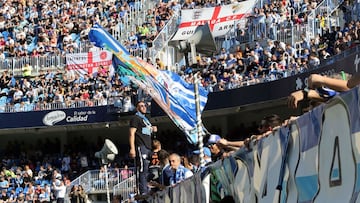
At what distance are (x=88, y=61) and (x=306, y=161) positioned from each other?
30.3m

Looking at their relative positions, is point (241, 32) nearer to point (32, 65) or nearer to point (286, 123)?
point (32, 65)

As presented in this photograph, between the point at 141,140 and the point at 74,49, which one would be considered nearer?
the point at 141,140

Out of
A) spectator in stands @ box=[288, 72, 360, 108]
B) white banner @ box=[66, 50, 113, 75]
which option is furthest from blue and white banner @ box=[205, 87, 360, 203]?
white banner @ box=[66, 50, 113, 75]

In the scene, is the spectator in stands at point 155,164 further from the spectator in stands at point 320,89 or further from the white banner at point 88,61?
the white banner at point 88,61

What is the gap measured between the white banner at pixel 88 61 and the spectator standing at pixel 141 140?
2361 cm

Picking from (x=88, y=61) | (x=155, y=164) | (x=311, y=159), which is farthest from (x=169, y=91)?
(x=88, y=61)

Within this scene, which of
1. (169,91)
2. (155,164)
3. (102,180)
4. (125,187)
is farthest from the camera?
(102,180)

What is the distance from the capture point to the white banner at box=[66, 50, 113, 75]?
35.2m

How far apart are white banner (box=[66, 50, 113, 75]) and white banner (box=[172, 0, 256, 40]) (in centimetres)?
327

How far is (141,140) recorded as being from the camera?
11414mm

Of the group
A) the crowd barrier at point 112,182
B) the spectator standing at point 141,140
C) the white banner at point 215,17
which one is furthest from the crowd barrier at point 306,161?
the white banner at point 215,17

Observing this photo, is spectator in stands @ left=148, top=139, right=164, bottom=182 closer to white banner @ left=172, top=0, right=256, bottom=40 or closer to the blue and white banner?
the blue and white banner

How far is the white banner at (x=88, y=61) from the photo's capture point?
115ft

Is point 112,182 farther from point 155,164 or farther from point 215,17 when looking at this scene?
point 155,164
